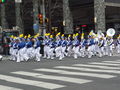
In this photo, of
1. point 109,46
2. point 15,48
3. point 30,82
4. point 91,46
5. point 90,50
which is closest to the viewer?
point 30,82

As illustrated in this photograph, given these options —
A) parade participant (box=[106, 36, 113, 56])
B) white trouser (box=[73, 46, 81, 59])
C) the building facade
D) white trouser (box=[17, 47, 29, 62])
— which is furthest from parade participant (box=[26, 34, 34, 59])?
the building facade

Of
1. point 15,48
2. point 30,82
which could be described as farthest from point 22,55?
point 30,82

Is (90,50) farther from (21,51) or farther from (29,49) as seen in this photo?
(21,51)

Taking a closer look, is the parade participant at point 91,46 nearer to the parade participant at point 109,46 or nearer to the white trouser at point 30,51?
the parade participant at point 109,46

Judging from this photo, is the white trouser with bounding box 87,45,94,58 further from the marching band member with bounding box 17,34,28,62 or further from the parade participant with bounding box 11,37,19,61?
the parade participant with bounding box 11,37,19,61

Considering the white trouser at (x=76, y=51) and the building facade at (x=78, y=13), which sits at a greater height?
the building facade at (x=78, y=13)

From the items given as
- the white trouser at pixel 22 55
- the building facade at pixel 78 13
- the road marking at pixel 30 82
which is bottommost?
the road marking at pixel 30 82

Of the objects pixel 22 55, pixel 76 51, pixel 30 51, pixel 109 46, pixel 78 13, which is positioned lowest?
pixel 22 55

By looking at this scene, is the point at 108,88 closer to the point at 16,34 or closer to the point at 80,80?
the point at 80,80

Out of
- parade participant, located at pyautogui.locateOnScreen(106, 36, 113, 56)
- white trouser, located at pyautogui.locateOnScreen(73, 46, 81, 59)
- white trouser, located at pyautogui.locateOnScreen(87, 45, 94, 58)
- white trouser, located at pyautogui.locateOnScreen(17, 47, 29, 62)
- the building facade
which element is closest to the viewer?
white trouser, located at pyautogui.locateOnScreen(17, 47, 29, 62)

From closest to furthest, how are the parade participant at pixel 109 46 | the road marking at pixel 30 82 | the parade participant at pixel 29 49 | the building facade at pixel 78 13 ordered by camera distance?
the road marking at pixel 30 82
the parade participant at pixel 29 49
the parade participant at pixel 109 46
the building facade at pixel 78 13

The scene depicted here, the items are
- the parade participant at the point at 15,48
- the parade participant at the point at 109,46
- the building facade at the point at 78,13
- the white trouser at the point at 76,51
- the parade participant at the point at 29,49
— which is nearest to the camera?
the parade participant at the point at 29,49

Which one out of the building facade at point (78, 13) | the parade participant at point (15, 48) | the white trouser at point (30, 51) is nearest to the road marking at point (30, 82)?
the white trouser at point (30, 51)

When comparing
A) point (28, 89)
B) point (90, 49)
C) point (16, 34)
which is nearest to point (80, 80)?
point (28, 89)
